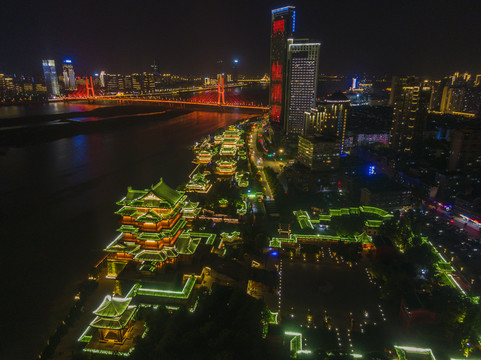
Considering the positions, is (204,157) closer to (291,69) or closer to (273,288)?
(291,69)

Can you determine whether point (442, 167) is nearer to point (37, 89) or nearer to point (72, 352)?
point (72, 352)

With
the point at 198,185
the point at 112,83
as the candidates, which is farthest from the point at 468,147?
the point at 112,83

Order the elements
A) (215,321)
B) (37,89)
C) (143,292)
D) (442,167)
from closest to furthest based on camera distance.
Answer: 1. (215,321)
2. (143,292)
3. (442,167)
4. (37,89)

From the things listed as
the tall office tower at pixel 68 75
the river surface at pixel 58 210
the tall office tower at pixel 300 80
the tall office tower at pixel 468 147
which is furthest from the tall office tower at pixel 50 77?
the tall office tower at pixel 468 147

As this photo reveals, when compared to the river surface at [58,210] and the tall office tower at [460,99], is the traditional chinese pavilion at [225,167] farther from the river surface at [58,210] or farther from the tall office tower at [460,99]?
the tall office tower at [460,99]

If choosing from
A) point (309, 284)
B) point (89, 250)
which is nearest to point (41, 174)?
point (89, 250)

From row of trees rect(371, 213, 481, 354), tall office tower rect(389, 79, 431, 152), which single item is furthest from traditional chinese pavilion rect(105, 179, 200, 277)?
tall office tower rect(389, 79, 431, 152)
